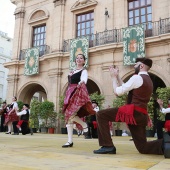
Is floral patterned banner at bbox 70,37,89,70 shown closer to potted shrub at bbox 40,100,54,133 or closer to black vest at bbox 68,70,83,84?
potted shrub at bbox 40,100,54,133

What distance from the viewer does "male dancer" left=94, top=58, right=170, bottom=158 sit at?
9.78 ft

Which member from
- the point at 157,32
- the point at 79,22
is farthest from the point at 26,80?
the point at 157,32

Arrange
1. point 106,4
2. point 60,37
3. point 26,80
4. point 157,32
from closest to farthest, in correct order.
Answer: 1. point 157,32
2. point 106,4
3. point 60,37
4. point 26,80

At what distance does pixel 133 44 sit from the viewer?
12.0 m

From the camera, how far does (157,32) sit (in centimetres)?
1184

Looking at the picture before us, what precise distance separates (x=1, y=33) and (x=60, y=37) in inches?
1019

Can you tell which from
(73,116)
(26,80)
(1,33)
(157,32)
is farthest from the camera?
(1,33)

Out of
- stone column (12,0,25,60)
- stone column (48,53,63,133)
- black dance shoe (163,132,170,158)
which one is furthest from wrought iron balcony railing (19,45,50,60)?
black dance shoe (163,132,170,158)

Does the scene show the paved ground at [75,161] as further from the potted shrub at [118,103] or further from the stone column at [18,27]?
the stone column at [18,27]

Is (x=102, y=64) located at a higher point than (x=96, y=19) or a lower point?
lower

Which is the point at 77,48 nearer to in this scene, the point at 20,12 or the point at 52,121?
the point at 52,121

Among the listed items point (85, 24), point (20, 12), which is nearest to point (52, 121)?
point (85, 24)

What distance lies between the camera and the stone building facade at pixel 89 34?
11.9m

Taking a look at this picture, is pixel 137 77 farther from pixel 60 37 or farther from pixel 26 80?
pixel 26 80
